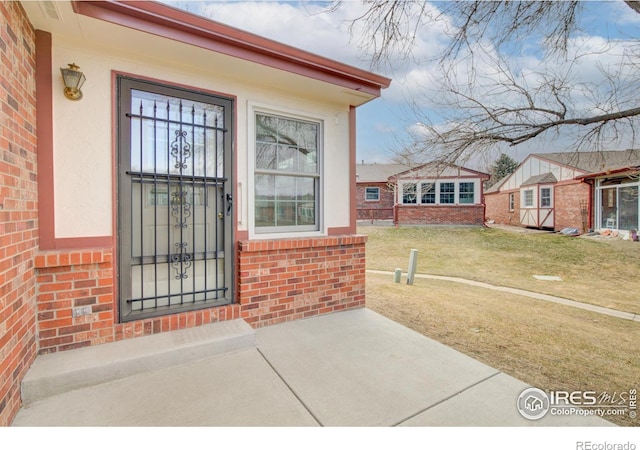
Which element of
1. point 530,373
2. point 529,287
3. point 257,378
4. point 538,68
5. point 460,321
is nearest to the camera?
point 257,378

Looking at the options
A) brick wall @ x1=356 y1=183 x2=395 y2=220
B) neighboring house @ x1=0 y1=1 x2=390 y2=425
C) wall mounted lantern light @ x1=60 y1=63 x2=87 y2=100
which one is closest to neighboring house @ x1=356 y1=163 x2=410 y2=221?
brick wall @ x1=356 y1=183 x2=395 y2=220

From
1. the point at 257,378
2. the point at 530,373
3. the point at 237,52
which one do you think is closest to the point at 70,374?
the point at 257,378

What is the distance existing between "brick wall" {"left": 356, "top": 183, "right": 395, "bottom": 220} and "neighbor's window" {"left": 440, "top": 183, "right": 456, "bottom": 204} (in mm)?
4488

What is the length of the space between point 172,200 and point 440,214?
17.2 metres

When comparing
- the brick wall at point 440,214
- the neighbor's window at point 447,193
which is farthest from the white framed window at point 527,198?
the neighbor's window at point 447,193

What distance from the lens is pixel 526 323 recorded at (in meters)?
4.18

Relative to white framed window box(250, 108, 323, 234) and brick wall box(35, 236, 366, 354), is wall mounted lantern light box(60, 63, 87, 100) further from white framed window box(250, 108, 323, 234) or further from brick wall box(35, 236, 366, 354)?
white framed window box(250, 108, 323, 234)

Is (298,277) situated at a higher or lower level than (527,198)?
lower

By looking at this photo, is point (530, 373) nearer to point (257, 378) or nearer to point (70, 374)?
point (257, 378)

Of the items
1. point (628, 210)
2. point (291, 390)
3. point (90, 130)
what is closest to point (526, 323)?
point (291, 390)

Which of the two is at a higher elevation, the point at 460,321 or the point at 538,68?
the point at 538,68

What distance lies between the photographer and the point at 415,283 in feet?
22.3

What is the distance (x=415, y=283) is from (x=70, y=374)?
20.0 feet

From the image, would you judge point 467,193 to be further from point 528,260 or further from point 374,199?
point 528,260
